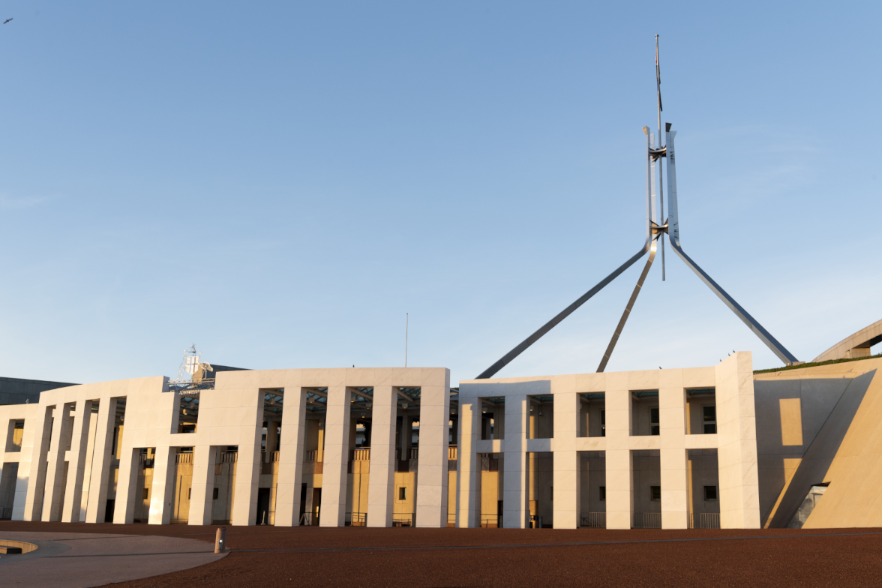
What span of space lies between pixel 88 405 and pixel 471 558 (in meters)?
40.9

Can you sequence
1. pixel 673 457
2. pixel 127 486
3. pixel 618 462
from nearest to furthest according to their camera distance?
pixel 673 457, pixel 618 462, pixel 127 486

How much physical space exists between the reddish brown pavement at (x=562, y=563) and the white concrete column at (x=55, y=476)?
110ft

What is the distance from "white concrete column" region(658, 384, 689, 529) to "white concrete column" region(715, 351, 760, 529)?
70.5 inches

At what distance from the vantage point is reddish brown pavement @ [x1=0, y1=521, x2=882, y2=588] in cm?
1430

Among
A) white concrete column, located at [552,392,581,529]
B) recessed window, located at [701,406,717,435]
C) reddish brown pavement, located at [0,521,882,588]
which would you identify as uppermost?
recessed window, located at [701,406,717,435]

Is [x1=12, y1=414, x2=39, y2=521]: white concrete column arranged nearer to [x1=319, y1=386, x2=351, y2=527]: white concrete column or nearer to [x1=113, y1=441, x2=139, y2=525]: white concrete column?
[x1=113, y1=441, x2=139, y2=525]: white concrete column

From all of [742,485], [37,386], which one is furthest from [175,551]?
[37,386]

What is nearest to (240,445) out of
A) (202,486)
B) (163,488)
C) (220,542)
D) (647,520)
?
(202,486)

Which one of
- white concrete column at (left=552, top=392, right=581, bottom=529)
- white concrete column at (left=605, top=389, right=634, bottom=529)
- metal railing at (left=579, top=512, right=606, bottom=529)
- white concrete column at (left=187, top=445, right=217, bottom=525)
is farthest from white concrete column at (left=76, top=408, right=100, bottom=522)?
white concrete column at (left=605, top=389, right=634, bottom=529)

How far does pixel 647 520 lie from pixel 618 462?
6.08m

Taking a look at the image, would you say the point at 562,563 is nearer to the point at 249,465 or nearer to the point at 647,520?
the point at 647,520

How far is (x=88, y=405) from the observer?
170ft

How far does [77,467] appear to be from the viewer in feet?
165

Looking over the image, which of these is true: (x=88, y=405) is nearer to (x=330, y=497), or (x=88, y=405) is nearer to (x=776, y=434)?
(x=330, y=497)
